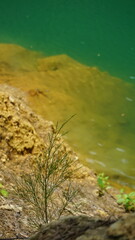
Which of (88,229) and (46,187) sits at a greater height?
(88,229)

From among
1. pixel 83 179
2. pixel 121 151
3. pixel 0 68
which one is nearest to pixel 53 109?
pixel 121 151

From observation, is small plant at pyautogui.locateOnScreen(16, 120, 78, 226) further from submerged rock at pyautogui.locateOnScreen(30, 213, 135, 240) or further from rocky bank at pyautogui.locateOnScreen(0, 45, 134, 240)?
submerged rock at pyautogui.locateOnScreen(30, 213, 135, 240)

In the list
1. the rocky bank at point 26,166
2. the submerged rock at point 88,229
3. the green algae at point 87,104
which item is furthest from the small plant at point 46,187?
the green algae at point 87,104

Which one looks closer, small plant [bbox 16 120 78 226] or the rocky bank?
small plant [bbox 16 120 78 226]

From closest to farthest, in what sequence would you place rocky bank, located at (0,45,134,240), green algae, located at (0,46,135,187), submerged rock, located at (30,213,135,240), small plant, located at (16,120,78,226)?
submerged rock, located at (30,213,135,240), small plant, located at (16,120,78,226), rocky bank, located at (0,45,134,240), green algae, located at (0,46,135,187)

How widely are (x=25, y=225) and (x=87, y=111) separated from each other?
23.0 ft

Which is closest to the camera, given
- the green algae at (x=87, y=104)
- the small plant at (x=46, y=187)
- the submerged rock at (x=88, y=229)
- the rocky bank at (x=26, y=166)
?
the submerged rock at (x=88, y=229)

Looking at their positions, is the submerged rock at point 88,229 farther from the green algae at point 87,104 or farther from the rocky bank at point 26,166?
the green algae at point 87,104

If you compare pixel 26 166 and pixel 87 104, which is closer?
pixel 26 166

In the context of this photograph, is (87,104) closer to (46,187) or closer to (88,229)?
(46,187)

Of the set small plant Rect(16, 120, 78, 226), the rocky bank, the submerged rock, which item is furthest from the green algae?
the submerged rock

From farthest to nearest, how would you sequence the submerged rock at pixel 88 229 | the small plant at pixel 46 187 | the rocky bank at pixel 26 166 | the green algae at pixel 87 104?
the green algae at pixel 87 104 < the rocky bank at pixel 26 166 < the small plant at pixel 46 187 < the submerged rock at pixel 88 229

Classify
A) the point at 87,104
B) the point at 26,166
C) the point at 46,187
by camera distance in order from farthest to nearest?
the point at 87,104, the point at 26,166, the point at 46,187

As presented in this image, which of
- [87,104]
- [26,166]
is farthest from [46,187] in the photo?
[87,104]
